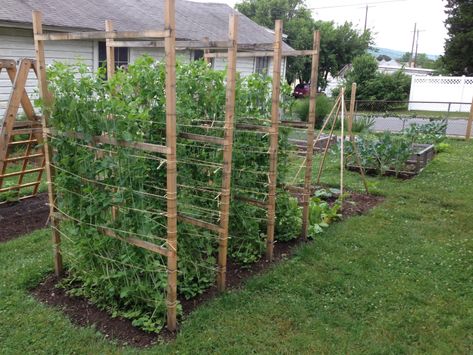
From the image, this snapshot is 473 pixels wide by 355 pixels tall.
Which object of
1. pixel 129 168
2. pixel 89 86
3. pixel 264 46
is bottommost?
pixel 129 168

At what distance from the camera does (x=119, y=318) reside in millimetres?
3348

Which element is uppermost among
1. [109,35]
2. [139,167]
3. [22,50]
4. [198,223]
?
[22,50]

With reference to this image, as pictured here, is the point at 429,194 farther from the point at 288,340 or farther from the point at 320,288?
the point at 288,340

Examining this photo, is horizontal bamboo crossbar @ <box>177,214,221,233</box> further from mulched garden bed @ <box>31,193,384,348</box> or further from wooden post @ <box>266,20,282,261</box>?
wooden post @ <box>266,20,282,261</box>

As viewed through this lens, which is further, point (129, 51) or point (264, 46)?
point (129, 51)

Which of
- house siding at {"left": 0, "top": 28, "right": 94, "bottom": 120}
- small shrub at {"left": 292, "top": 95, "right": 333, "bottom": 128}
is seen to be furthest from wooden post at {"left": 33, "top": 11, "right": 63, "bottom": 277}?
small shrub at {"left": 292, "top": 95, "right": 333, "bottom": 128}

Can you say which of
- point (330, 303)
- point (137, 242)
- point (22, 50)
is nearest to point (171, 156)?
point (137, 242)

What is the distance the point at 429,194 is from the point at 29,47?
29.5 ft

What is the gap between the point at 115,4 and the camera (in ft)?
43.1

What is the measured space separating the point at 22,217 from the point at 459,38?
2781cm

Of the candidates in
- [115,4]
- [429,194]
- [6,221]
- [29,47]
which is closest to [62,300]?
[6,221]

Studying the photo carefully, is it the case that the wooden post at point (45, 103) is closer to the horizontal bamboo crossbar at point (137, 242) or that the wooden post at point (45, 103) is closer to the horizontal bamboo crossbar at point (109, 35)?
the horizontal bamboo crossbar at point (109, 35)

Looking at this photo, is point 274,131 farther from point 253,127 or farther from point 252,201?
point 252,201

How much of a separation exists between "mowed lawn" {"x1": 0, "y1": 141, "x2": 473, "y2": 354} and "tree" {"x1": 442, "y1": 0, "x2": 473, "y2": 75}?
2504 cm
